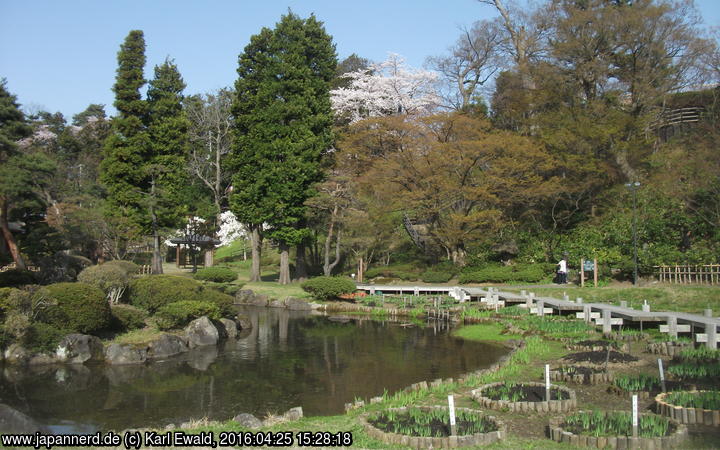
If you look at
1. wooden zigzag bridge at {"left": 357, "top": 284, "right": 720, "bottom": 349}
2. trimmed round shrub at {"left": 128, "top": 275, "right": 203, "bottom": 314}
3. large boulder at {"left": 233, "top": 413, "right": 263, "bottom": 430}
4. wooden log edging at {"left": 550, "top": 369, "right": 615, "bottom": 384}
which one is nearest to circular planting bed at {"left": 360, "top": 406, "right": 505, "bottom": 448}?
large boulder at {"left": 233, "top": 413, "right": 263, "bottom": 430}

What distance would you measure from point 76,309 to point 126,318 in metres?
1.95

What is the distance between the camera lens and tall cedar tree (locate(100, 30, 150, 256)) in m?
32.0

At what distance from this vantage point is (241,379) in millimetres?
12570

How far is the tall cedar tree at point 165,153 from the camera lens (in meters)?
32.1

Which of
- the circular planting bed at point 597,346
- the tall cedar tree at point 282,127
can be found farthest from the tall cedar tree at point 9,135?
the circular planting bed at point 597,346

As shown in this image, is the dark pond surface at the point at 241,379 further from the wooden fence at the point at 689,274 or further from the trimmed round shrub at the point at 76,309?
the wooden fence at the point at 689,274

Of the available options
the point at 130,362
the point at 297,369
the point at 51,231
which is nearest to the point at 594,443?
the point at 297,369

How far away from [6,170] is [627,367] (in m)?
21.9

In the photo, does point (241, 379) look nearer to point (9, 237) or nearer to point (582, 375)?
point (582, 375)

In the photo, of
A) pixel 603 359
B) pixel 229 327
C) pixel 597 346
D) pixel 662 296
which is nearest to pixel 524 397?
pixel 603 359

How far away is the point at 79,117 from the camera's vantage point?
6266 cm

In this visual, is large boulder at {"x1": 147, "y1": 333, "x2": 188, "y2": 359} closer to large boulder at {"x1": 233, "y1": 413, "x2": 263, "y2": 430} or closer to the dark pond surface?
the dark pond surface

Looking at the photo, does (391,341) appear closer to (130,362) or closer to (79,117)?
(130,362)

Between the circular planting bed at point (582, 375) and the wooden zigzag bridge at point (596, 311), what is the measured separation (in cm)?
337
